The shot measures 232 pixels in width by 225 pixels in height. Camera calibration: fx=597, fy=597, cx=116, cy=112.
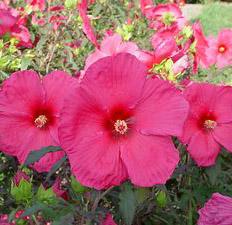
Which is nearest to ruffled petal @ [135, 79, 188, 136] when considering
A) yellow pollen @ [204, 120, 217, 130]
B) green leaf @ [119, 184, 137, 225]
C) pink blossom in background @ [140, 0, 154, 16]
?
green leaf @ [119, 184, 137, 225]

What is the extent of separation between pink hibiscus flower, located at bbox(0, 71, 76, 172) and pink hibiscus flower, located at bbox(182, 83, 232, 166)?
28 centimetres

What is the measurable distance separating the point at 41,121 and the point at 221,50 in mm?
1529

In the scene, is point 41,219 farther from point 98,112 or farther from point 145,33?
point 145,33

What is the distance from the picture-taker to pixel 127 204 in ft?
3.72

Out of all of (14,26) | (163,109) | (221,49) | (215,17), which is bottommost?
(215,17)

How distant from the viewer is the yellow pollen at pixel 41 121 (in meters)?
1.28

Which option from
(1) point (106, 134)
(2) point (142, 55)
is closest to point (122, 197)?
(1) point (106, 134)

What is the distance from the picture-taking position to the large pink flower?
41.9 inches

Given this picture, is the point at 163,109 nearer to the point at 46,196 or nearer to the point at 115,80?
the point at 115,80

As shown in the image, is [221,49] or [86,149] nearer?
[86,149]

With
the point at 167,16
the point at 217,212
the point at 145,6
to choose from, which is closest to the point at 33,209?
the point at 217,212

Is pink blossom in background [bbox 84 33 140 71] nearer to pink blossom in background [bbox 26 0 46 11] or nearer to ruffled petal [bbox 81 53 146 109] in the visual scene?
ruffled petal [bbox 81 53 146 109]

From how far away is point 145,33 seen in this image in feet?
10.1

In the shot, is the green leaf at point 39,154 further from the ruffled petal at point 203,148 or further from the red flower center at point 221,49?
the red flower center at point 221,49
